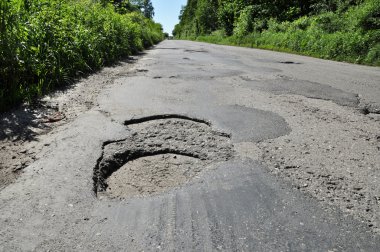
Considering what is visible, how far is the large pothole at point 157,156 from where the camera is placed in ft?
7.74

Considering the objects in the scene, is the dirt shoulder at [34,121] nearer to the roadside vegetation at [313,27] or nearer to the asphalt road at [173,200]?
the asphalt road at [173,200]

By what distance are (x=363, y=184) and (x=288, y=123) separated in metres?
1.38

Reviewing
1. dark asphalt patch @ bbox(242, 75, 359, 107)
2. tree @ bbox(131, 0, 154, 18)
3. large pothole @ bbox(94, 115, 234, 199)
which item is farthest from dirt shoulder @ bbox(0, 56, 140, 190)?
tree @ bbox(131, 0, 154, 18)

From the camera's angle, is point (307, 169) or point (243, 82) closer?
point (307, 169)

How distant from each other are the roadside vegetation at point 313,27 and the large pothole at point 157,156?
9122 millimetres

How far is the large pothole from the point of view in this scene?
2359 millimetres

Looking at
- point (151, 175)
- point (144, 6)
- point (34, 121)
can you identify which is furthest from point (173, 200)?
point (144, 6)

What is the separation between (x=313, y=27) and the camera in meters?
15.2

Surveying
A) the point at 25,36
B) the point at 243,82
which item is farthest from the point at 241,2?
the point at 25,36

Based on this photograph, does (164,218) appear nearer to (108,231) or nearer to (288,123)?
(108,231)

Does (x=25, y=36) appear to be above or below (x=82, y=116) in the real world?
above

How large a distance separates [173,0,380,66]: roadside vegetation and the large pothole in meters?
9.12

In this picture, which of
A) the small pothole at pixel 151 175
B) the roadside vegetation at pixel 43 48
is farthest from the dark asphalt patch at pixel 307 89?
the roadside vegetation at pixel 43 48

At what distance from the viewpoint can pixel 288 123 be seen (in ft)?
11.9
